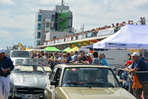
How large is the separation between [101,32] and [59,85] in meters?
27.6

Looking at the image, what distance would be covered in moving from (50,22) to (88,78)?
103044 mm

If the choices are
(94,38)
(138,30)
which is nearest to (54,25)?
(94,38)

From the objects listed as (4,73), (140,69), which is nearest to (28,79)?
(4,73)

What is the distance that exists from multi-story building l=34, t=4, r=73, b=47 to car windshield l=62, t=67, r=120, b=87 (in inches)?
3944

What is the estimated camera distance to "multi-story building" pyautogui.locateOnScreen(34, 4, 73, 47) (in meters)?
107

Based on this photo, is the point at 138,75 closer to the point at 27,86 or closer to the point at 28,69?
the point at 27,86

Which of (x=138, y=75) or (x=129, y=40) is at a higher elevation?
(x=129, y=40)

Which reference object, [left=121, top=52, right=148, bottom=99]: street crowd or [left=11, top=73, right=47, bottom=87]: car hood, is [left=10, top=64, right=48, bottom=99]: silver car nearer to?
[left=11, top=73, right=47, bottom=87]: car hood

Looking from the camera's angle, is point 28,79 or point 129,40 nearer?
point 28,79

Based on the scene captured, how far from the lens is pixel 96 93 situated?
5.19 metres

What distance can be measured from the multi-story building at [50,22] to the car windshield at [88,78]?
10018 cm

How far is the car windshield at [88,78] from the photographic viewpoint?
5863mm

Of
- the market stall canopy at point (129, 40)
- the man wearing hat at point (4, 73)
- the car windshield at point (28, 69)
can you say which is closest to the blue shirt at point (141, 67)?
the market stall canopy at point (129, 40)

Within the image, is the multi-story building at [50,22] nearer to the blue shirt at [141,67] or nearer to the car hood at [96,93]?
the blue shirt at [141,67]
